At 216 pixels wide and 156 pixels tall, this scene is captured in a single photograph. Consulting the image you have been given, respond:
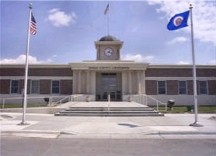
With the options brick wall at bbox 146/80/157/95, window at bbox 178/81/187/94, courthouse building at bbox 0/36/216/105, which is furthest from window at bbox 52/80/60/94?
window at bbox 178/81/187/94

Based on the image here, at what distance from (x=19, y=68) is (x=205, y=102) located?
75.3ft

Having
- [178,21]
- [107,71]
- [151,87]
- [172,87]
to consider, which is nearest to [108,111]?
[178,21]

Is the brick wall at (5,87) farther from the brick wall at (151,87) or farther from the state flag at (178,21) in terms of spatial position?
the state flag at (178,21)

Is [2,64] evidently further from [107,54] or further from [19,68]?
[107,54]

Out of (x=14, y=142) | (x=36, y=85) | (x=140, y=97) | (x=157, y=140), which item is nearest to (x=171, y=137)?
(x=157, y=140)

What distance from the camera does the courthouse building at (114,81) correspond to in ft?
106

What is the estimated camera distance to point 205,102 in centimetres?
3338

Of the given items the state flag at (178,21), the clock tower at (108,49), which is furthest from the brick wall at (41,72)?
the state flag at (178,21)

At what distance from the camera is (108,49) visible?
123ft

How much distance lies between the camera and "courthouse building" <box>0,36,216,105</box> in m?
32.2

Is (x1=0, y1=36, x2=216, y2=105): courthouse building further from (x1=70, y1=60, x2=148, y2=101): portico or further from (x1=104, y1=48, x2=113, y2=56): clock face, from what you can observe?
(x1=104, y1=48, x2=113, y2=56): clock face

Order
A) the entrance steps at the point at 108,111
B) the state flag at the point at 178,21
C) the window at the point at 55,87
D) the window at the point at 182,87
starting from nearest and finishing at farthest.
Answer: the state flag at the point at 178,21 < the entrance steps at the point at 108,111 < the window at the point at 55,87 < the window at the point at 182,87

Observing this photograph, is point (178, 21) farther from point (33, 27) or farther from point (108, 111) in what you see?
point (108, 111)

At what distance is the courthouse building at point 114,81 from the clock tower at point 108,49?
448 cm
